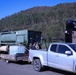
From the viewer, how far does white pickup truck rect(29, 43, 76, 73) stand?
9951 mm

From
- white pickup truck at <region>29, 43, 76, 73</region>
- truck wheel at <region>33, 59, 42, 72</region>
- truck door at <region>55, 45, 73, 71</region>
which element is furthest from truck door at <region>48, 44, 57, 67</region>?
truck wheel at <region>33, 59, 42, 72</region>

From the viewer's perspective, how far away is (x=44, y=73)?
11.6m

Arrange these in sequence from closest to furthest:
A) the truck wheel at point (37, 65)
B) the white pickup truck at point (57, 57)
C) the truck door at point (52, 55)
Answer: the white pickup truck at point (57, 57) < the truck door at point (52, 55) < the truck wheel at point (37, 65)

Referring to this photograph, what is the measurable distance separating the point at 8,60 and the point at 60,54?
289 inches

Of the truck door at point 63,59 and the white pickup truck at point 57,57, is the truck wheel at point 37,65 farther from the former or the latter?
the truck door at point 63,59

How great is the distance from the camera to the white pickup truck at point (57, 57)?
9.95 meters

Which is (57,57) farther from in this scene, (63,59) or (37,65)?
(37,65)

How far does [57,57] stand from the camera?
10.9 metres

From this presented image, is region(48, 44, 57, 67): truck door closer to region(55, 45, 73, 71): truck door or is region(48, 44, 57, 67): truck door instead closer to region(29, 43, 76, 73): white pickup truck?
region(29, 43, 76, 73): white pickup truck

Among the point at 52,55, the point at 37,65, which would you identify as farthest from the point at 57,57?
the point at 37,65

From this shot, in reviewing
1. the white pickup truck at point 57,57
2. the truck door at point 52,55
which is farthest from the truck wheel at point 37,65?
the truck door at point 52,55

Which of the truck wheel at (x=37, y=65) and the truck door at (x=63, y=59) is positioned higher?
the truck door at (x=63, y=59)

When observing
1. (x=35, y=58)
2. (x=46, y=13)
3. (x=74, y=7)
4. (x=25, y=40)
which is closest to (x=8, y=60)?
(x=25, y=40)

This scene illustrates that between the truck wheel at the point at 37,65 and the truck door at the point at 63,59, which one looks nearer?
the truck door at the point at 63,59
